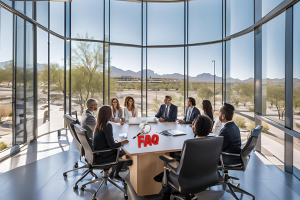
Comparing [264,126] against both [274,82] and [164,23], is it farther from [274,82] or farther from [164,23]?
[164,23]

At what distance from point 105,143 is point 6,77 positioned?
3.55 m

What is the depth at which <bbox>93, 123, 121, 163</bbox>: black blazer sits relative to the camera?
2.82m

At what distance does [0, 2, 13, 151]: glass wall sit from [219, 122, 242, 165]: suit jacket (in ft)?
16.0

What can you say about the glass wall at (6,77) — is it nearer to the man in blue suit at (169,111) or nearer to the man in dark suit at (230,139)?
the man in blue suit at (169,111)

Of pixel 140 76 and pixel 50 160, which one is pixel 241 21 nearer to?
pixel 140 76

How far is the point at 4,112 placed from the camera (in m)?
4.54

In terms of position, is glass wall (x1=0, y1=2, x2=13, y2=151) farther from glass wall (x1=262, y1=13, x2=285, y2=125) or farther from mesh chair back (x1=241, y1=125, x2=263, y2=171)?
glass wall (x1=262, y1=13, x2=285, y2=125)

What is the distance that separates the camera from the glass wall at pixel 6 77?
445cm

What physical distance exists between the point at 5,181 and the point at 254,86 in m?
6.14

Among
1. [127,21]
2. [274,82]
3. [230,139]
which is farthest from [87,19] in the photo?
[230,139]

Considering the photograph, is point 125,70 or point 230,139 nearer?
point 230,139

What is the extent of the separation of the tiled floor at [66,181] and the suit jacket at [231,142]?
62cm

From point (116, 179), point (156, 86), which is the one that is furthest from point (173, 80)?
point (116, 179)

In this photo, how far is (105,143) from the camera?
288 cm
